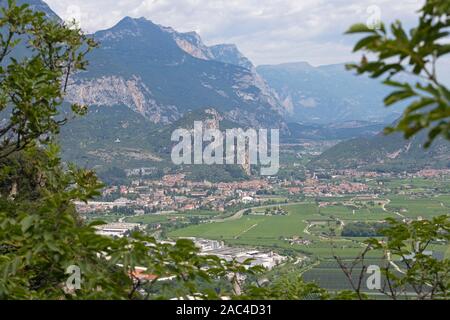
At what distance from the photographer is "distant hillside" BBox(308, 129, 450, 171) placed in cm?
8319

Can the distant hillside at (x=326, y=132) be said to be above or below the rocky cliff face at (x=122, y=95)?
below

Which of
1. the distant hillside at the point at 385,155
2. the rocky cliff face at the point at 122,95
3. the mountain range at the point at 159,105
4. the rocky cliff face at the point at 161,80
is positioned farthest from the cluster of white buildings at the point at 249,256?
the rocky cliff face at the point at 161,80

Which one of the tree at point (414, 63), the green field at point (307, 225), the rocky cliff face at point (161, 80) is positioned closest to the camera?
the tree at point (414, 63)

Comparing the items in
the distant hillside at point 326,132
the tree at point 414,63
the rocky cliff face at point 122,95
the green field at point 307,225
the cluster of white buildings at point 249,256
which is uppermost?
the rocky cliff face at point 122,95

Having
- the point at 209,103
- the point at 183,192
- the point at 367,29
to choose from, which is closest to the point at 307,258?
the point at 367,29

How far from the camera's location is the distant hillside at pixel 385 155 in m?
83.2

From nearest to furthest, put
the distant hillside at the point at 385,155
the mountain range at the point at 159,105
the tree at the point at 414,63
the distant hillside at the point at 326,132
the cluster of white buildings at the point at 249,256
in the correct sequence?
the tree at the point at 414,63 → the cluster of white buildings at the point at 249,256 → the distant hillside at the point at 385,155 → the mountain range at the point at 159,105 → the distant hillside at the point at 326,132

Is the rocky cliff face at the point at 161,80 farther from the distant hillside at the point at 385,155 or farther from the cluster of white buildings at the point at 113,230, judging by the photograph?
the cluster of white buildings at the point at 113,230

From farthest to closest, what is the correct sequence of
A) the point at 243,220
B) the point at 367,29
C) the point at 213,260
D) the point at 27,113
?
the point at 243,220, the point at 27,113, the point at 213,260, the point at 367,29

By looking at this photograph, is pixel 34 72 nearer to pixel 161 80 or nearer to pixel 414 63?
pixel 414 63

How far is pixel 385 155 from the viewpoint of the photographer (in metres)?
89.9

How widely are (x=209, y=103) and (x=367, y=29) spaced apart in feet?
445

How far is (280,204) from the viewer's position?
212ft
